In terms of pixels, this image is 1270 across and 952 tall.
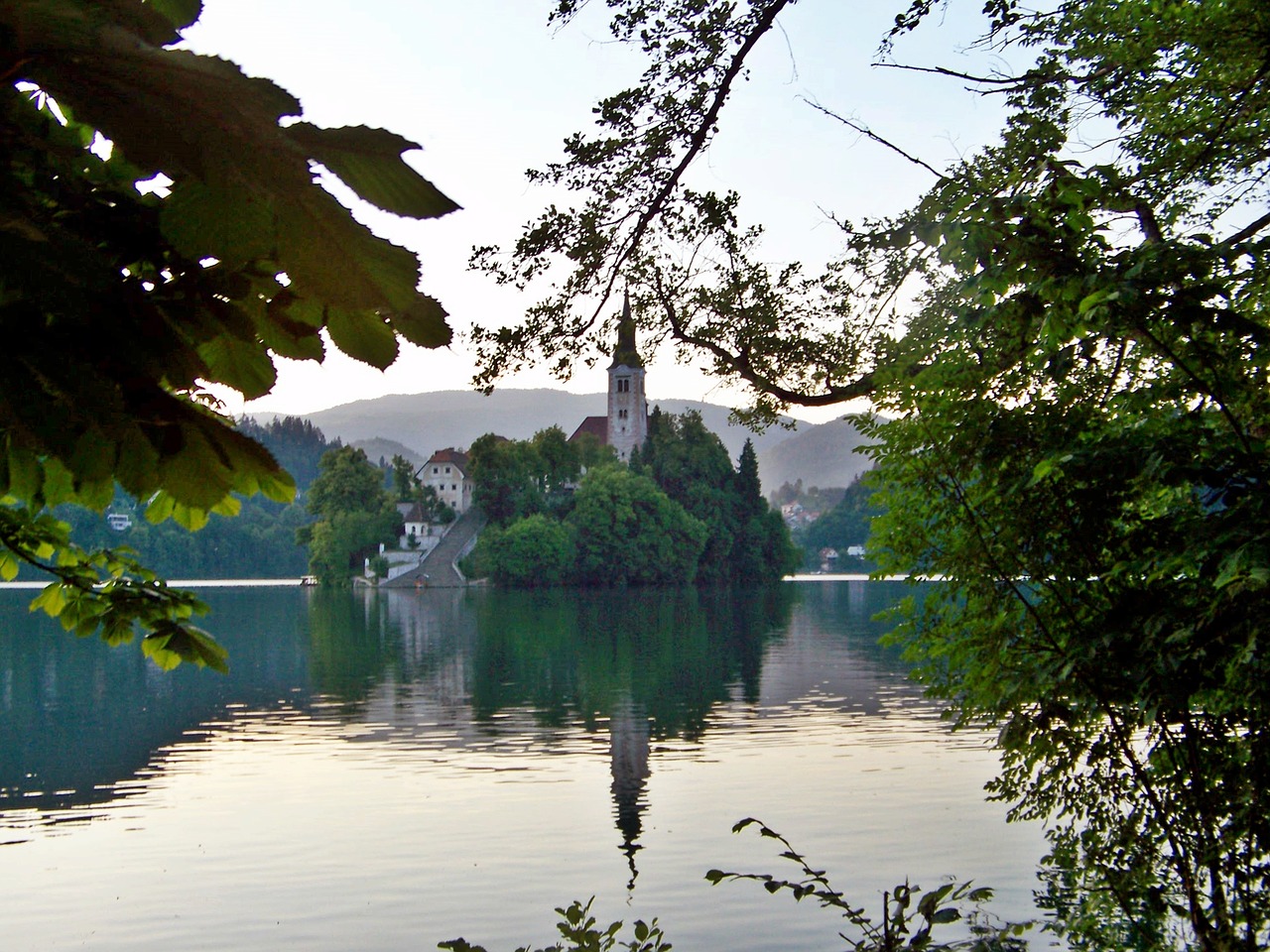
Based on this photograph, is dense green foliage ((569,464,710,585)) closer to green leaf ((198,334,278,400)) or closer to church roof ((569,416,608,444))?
church roof ((569,416,608,444))

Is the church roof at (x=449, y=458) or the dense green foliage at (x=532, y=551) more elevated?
the church roof at (x=449, y=458)

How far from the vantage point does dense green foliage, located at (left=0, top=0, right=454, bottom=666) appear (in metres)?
0.87

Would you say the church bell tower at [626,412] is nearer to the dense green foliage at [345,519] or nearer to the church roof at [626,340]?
the dense green foliage at [345,519]

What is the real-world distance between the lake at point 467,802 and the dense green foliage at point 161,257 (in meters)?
9.57

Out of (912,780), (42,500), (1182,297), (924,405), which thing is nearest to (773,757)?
(912,780)

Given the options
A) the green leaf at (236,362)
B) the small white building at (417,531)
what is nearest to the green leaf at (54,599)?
the green leaf at (236,362)

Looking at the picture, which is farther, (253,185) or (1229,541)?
(1229,541)

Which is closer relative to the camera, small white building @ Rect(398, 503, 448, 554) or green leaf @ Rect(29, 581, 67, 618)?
green leaf @ Rect(29, 581, 67, 618)

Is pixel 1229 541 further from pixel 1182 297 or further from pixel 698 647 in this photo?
pixel 698 647

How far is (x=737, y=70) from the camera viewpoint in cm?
821

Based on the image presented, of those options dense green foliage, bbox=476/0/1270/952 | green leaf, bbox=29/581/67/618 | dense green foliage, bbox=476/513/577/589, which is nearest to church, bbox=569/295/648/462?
dense green foliage, bbox=476/513/577/589

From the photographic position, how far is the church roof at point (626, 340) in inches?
395

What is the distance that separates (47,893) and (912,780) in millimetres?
10287

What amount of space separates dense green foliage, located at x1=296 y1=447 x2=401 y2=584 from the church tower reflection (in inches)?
3240
